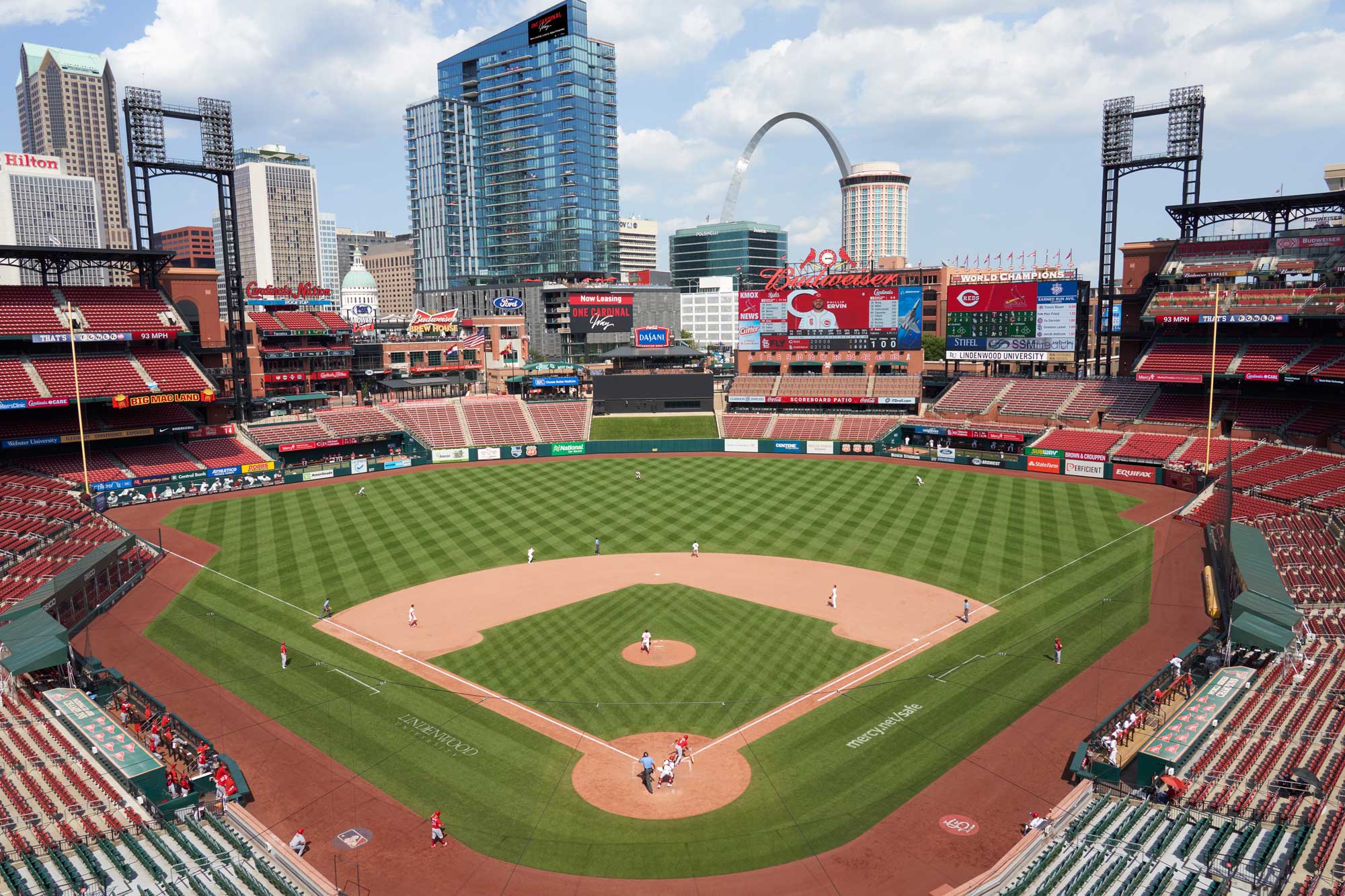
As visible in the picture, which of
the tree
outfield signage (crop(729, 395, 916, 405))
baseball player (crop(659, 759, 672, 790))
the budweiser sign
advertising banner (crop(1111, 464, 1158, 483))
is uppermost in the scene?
the budweiser sign

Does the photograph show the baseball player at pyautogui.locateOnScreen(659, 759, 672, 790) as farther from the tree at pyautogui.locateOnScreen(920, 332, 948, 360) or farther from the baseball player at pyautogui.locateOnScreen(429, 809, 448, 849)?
the tree at pyautogui.locateOnScreen(920, 332, 948, 360)

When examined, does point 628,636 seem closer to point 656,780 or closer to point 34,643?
point 656,780

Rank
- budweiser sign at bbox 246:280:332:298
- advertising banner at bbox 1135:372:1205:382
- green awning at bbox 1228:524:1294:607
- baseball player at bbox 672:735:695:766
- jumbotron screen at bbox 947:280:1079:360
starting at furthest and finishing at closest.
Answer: budweiser sign at bbox 246:280:332:298 < jumbotron screen at bbox 947:280:1079:360 < advertising banner at bbox 1135:372:1205:382 < green awning at bbox 1228:524:1294:607 < baseball player at bbox 672:735:695:766

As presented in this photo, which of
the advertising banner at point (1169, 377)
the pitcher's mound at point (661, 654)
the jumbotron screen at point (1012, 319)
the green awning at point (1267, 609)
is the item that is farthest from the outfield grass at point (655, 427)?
the green awning at point (1267, 609)

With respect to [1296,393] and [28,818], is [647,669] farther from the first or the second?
[1296,393]

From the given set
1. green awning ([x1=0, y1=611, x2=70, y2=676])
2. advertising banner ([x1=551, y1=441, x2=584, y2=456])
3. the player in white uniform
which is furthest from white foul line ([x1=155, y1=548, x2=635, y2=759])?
the player in white uniform

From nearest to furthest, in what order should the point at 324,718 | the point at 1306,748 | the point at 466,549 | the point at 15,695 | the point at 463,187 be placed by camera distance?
1. the point at 1306,748
2. the point at 15,695
3. the point at 324,718
4. the point at 466,549
5. the point at 463,187

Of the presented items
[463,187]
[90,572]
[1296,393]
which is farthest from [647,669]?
[463,187]
